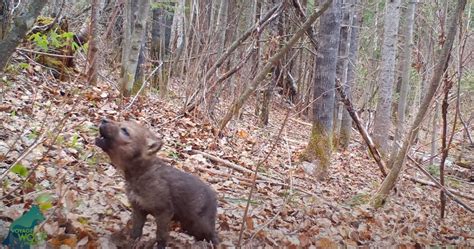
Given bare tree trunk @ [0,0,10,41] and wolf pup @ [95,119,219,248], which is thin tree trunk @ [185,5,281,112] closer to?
bare tree trunk @ [0,0,10,41]

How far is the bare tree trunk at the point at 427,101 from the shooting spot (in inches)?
241

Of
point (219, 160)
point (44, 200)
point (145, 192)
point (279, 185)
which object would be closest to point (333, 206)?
point (279, 185)

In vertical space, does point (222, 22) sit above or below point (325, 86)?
above

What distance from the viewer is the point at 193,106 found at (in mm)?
9680

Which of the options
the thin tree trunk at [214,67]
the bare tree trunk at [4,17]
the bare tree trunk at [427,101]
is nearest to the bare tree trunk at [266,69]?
the thin tree trunk at [214,67]

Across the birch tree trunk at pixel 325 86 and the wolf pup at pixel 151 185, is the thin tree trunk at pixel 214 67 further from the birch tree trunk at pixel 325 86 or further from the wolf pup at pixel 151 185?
the wolf pup at pixel 151 185

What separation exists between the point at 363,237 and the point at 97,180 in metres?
3.21

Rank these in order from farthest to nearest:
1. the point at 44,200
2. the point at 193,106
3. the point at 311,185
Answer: the point at 193,106 → the point at 311,185 → the point at 44,200

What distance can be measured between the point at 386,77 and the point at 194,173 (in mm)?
8438

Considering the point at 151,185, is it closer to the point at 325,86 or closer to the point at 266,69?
the point at 266,69

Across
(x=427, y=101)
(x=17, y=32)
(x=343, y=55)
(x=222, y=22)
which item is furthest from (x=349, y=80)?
(x=17, y=32)

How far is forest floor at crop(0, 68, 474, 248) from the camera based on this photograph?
412 cm

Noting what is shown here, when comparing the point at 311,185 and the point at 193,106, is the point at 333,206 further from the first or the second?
the point at 193,106

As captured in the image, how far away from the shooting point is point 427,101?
6.32 metres
